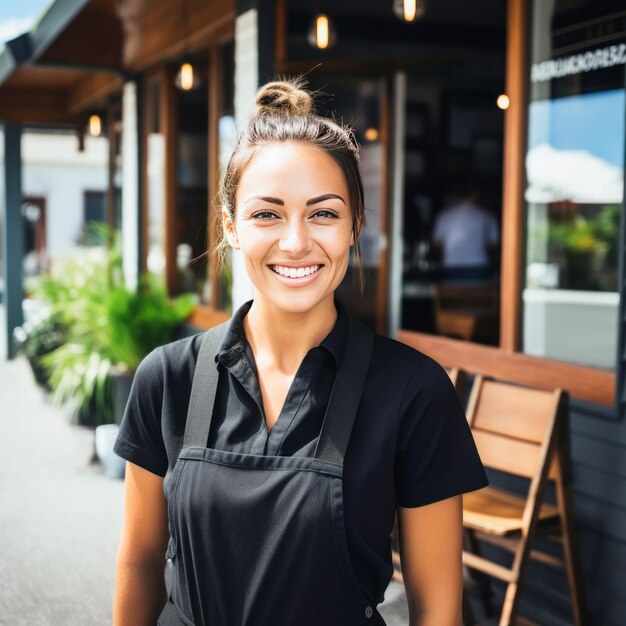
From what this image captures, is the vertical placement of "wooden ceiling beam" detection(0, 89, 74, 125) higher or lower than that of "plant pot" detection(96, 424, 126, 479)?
higher

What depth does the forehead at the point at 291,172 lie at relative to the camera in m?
1.34

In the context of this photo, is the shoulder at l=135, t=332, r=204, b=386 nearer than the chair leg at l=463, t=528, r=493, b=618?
Yes

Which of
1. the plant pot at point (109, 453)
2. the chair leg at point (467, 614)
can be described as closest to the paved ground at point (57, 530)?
the plant pot at point (109, 453)

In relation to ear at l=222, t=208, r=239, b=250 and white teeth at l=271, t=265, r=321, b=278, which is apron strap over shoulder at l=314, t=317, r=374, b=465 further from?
ear at l=222, t=208, r=239, b=250

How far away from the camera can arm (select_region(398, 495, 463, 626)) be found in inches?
52.5

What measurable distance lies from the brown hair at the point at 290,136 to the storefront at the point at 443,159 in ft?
2.67

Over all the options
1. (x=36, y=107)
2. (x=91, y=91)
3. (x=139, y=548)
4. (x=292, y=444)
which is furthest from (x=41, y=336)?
(x=292, y=444)

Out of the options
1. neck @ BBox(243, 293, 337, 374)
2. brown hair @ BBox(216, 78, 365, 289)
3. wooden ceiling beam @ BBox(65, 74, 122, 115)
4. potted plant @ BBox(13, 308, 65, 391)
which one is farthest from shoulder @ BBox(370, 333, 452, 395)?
wooden ceiling beam @ BBox(65, 74, 122, 115)

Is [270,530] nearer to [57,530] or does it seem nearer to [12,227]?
[57,530]

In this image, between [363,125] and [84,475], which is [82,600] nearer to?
[84,475]

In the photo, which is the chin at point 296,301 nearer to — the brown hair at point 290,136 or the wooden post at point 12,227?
the brown hair at point 290,136

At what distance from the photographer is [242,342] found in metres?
A: 1.44

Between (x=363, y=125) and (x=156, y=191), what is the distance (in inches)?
71.5

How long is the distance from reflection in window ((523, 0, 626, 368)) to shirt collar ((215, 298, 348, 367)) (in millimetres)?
2208
